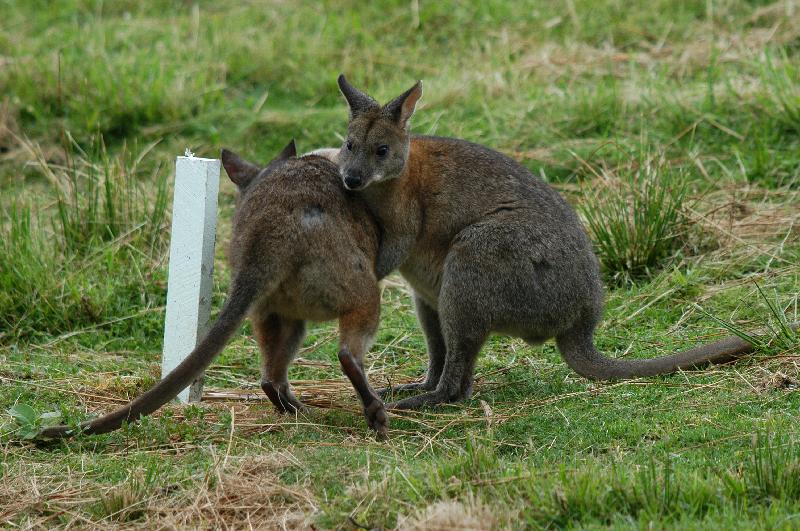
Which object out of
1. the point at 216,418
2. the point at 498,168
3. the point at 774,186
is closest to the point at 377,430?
the point at 216,418

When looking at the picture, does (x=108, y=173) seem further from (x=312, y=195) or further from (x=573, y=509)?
(x=573, y=509)

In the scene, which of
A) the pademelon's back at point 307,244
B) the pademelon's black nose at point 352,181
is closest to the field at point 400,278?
the pademelon's back at point 307,244

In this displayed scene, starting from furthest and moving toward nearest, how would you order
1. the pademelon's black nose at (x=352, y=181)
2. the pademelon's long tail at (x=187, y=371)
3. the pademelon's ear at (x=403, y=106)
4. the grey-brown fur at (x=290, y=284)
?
1. the pademelon's ear at (x=403, y=106)
2. the pademelon's black nose at (x=352, y=181)
3. the grey-brown fur at (x=290, y=284)
4. the pademelon's long tail at (x=187, y=371)

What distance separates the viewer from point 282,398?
536 cm

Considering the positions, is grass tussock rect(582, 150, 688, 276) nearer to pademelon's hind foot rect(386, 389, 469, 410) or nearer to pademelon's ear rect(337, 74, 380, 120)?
pademelon's ear rect(337, 74, 380, 120)

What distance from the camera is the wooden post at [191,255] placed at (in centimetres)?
534

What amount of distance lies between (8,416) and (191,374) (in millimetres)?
1164

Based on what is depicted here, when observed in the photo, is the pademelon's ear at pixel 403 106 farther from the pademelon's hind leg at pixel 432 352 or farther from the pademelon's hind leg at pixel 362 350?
the pademelon's hind leg at pixel 362 350

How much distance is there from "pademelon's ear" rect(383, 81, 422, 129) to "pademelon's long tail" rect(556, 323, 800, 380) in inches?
56.6

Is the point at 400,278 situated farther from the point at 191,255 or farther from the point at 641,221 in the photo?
the point at 191,255

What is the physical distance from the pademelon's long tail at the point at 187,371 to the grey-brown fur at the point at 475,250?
93 centimetres

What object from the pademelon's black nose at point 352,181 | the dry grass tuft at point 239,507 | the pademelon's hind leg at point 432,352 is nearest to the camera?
the dry grass tuft at point 239,507

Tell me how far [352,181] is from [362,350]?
0.90 m

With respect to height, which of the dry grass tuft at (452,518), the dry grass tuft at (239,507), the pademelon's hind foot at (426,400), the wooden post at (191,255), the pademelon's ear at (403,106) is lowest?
the pademelon's hind foot at (426,400)
